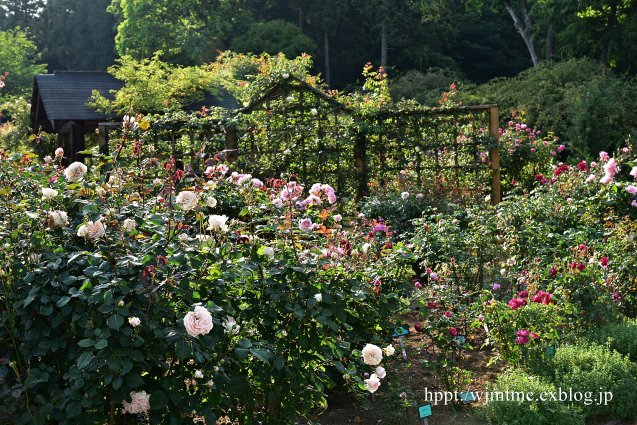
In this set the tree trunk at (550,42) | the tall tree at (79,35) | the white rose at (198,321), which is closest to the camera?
the white rose at (198,321)

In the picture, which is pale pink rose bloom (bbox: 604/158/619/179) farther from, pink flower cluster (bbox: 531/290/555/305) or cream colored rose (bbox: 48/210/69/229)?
cream colored rose (bbox: 48/210/69/229)

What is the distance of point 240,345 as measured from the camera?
2.61 metres

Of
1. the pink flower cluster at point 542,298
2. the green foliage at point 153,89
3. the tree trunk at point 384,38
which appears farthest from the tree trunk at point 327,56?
the pink flower cluster at point 542,298

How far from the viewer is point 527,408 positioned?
126 inches

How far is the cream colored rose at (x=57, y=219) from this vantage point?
2.76 metres

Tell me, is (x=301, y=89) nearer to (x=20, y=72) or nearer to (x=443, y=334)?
(x=443, y=334)

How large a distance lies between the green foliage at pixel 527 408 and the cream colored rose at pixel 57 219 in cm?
193

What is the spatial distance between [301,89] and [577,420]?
6.54 meters

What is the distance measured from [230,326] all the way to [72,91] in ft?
46.8

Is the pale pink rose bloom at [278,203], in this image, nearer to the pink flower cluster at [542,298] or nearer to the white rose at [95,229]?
the white rose at [95,229]

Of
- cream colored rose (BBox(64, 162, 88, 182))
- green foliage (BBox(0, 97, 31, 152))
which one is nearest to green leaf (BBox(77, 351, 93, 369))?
cream colored rose (BBox(64, 162, 88, 182))

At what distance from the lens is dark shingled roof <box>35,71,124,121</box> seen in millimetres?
14703

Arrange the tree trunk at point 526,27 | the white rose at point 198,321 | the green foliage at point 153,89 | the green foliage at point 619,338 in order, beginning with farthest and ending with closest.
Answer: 1. the tree trunk at point 526,27
2. the green foliage at point 153,89
3. the green foliage at point 619,338
4. the white rose at point 198,321

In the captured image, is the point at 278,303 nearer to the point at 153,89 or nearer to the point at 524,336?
the point at 524,336
